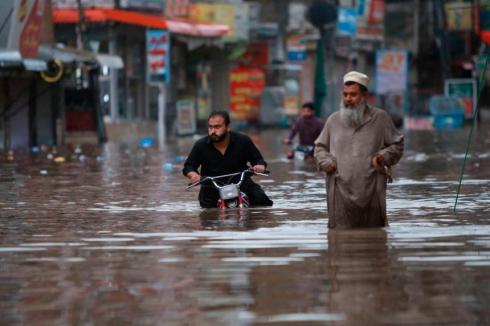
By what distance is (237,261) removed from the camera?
10.8 m

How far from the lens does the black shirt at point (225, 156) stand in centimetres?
1519

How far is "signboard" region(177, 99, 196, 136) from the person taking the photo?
54.8 m

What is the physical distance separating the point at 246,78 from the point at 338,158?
176 ft

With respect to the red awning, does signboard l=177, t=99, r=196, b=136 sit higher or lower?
lower

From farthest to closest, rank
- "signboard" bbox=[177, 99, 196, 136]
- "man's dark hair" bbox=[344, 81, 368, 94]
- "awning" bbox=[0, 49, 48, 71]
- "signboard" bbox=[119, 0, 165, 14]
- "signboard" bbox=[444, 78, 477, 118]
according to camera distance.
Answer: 1. "signboard" bbox=[444, 78, 477, 118]
2. "signboard" bbox=[177, 99, 196, 136]
3. "signboard" bbox=[119, 0, 165, 14]
4. "awning" bbox=[0, 49, 48, 71]
5. "man's dark hair" bbox=[344, 81, 368, 94]

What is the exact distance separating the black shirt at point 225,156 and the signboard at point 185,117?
38991mm

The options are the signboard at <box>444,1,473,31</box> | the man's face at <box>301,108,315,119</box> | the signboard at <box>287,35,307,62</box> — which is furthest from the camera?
the signboard at <box>444,1,473,31</box>

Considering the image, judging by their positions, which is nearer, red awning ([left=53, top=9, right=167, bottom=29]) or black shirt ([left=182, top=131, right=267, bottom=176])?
black shirt ([left=182, top=131, right=267, bottom=176])

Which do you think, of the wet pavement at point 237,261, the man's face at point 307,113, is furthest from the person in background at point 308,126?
the wet pavement at point 237,261

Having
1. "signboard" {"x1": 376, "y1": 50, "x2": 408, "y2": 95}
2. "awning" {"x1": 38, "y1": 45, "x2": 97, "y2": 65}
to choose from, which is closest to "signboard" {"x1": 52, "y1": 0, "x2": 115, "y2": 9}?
"awning" {"x1": 38, "y1": 45, "x2": 97, "y2": 65}

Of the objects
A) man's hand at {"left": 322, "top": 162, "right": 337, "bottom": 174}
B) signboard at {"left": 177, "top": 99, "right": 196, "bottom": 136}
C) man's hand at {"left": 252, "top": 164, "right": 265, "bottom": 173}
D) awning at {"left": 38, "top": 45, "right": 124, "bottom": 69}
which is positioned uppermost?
awning at {"left": 38, "top": 45, "right": 124, "bottom": 69}

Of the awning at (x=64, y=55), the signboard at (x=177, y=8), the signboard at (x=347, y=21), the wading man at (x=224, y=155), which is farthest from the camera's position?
the signboard at (x=347, y=21)

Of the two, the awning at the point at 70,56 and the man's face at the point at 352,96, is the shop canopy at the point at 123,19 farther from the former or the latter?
the man's face at the point at 352,96

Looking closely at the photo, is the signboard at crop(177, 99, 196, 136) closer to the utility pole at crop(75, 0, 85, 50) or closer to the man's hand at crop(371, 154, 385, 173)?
the utility pole at crop(75, 0, 85, 50)
